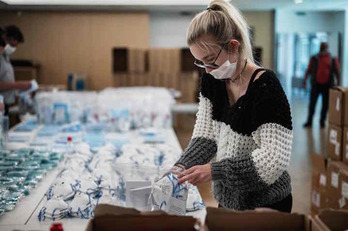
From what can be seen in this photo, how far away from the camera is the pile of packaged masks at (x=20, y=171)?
7.09ft

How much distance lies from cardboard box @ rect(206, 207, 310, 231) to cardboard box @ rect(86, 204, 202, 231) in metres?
0.06

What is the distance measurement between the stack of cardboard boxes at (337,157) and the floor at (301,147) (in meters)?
0.25

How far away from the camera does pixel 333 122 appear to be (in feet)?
12.3

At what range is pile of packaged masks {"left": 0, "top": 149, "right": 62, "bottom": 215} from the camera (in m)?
2.16

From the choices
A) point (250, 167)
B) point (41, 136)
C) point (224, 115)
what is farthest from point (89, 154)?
point (250, 167)

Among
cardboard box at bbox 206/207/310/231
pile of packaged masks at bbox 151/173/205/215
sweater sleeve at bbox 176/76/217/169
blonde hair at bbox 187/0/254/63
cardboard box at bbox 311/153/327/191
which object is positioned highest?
blonde hair at bbox 187/0/254/63

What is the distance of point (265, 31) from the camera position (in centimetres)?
1129

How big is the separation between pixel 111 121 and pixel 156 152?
139cm

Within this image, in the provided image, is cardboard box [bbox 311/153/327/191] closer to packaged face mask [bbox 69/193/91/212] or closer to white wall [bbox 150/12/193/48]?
packaged face mask [bbox 69/193/91/212]

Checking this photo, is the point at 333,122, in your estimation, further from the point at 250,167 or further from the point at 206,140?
the point at 250,167

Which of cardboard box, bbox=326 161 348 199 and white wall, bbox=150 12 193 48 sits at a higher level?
white wall, bbox=150 12 193 48

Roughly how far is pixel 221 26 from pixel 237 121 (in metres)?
0.35

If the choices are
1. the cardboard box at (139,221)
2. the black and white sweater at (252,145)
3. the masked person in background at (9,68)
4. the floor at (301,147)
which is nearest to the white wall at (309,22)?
the floor at (301,147)

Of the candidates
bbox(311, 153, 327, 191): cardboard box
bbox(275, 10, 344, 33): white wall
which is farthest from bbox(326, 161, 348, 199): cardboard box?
bbox(275, 10, 344, 33): white wall
